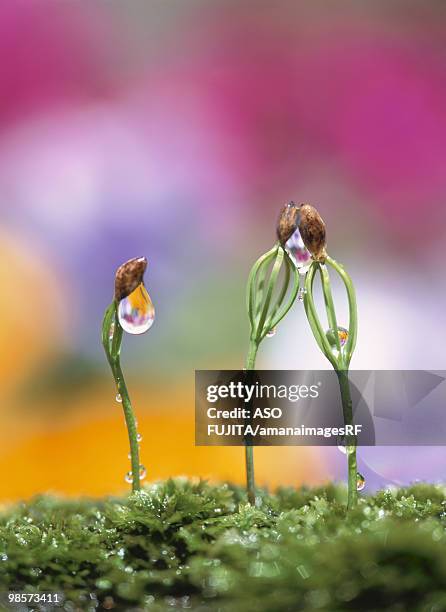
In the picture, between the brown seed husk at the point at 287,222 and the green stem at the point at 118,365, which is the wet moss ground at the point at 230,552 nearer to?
the green stem at the point at 118,365

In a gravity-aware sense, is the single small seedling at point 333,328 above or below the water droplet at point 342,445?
above

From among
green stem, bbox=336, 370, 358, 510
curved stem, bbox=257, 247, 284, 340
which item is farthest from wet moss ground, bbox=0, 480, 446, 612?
curved stem, bbox=257, 247, 284, 340

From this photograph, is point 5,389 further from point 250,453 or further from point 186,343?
point 250,453

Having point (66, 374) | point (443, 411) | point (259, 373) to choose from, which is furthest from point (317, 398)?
point (66, 374)

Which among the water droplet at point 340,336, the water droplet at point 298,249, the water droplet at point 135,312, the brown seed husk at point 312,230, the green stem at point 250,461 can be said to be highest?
the water droplet at point 298,249

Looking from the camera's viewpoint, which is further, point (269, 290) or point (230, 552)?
point (269, 290)

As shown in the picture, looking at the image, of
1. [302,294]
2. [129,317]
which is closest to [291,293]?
[302,294]

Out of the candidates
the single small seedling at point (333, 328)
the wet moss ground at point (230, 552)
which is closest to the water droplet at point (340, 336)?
the single small seedling at point (333, 328)

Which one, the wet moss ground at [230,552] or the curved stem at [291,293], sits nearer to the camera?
the wet moss ground at [230,552]

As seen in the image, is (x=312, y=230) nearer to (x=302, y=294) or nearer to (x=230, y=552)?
(x=302, y=294)
